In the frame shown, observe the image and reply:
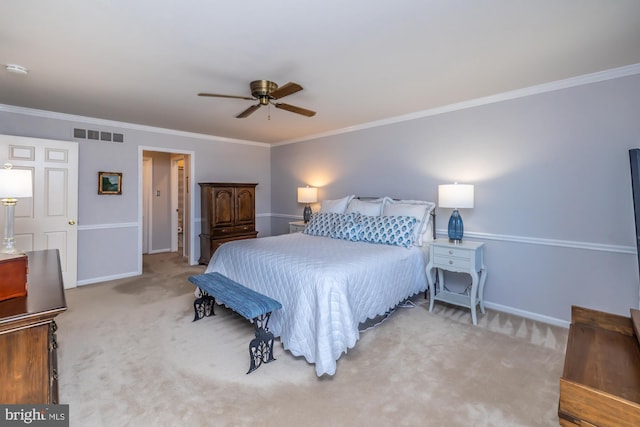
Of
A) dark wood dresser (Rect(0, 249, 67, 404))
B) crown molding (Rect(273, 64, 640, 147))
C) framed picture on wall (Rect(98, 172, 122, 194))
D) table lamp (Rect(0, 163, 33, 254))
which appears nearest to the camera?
dark wood dresser (Rect(0, 249, 67, 404))

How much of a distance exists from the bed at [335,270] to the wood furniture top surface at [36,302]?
1457 mm

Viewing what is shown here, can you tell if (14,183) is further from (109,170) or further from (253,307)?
(109,170)

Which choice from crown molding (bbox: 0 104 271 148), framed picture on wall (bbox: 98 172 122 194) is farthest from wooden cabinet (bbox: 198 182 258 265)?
framed picture on wall (bbox: 98 172 122 194)

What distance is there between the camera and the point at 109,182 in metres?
4.41

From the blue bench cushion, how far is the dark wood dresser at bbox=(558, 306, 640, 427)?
181cm

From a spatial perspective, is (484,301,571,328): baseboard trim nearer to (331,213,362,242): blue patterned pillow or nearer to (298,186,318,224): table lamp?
(331,213,362,242): blue patterned pillow

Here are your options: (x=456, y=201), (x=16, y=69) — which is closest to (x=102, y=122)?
(x=16, y=69)

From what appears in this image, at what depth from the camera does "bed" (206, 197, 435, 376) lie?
225 centimetres

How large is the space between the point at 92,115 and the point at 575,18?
17.2ft

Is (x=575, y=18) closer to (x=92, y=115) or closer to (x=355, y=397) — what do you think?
(x=355, y=397)

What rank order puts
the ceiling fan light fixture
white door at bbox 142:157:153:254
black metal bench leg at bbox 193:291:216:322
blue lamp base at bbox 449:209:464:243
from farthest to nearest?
1. white door at bbox 142:157:153:254
2. blue lamp base at bbox 449:209:464:243
3. black metal bench leg at bbox 193:291:216:322
4. the ceiling fan light fixture

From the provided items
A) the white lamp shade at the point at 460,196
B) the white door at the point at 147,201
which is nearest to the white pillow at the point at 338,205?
the white lamp shade at the point at 460,196

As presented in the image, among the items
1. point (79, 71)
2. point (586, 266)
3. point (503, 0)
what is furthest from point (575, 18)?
point (79, 71)

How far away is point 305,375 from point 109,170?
4205mm
